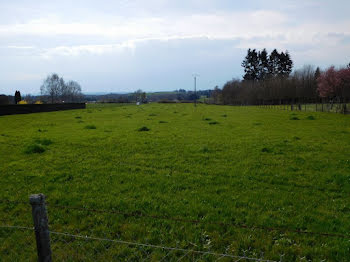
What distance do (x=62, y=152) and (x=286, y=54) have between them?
100.0m

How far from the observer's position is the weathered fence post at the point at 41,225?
2.85 meters

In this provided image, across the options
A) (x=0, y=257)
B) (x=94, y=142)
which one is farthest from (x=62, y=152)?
(x=0, y=257)

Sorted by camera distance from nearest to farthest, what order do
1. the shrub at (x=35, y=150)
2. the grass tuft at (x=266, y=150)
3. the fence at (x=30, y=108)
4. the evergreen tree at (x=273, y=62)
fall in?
1. the grass tuft at (x=266, y=150)
2. the shrub at (x=35, y=150)
3. the fence at (x=30, y=108)
4. the evergreen tree at (x=273, y=62)

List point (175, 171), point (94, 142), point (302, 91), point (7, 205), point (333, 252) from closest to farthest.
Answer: point (333, 252) < point (7, 205) < point (175, 171) < point (94, 142) < point (302, 91)

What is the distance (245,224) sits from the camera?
5.05 meters

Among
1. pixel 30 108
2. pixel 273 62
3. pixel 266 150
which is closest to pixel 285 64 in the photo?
pixel 273 62

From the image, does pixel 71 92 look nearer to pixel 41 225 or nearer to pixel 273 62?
pixel 273 62

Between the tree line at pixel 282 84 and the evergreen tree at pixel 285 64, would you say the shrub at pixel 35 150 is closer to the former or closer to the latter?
the tree line at pixel 282 84

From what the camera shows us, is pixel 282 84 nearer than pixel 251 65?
Yes

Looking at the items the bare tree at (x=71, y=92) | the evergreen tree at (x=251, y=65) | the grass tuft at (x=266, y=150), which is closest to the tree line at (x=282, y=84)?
the evergreen tree at (x=251, y=65)

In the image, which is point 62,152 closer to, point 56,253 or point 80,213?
point 80,213

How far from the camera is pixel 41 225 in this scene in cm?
293

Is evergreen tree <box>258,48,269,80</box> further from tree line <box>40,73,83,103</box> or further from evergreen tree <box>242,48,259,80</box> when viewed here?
tree line <box>40,73,83,103</box>

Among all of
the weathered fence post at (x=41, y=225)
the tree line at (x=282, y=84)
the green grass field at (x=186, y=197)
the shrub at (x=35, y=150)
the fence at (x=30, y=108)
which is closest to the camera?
the weathered fence post at (x=41, y=225)
